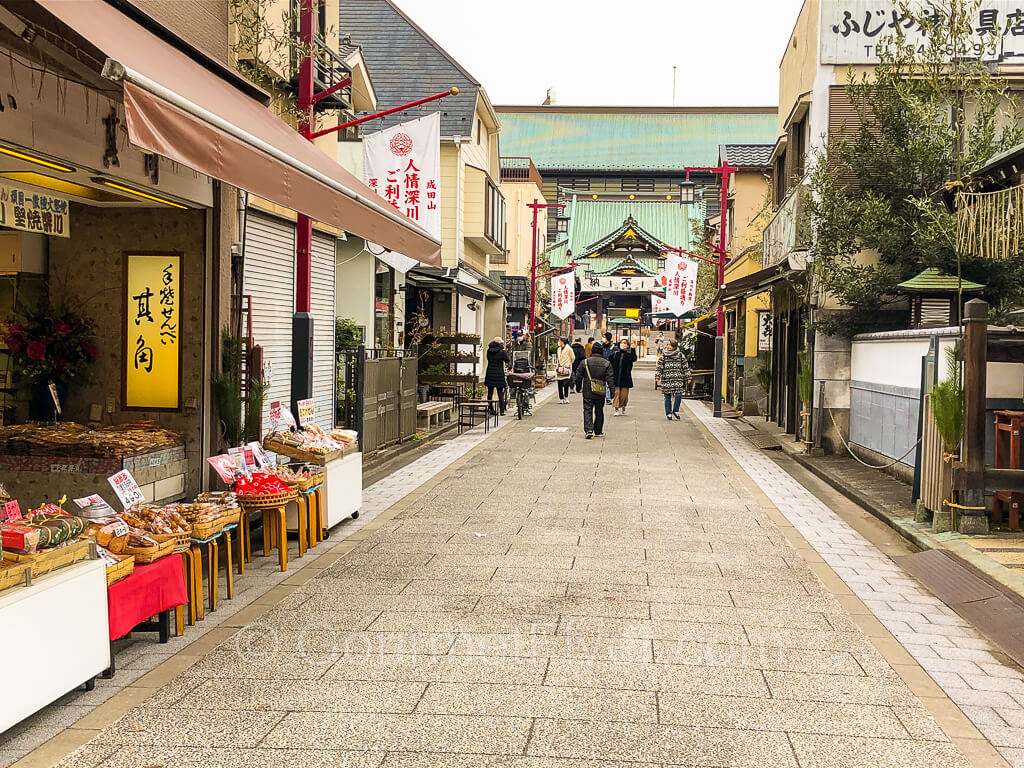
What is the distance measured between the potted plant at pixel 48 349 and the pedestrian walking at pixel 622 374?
17535 mm

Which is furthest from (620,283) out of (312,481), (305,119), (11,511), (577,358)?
(11,511)

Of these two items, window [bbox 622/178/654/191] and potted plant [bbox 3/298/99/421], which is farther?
window [bbox 622/178/654/191]

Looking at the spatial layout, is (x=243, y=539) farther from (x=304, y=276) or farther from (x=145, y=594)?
(x=304, y=276)

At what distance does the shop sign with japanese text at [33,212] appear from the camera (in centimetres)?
736

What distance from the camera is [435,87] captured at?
95.4ft

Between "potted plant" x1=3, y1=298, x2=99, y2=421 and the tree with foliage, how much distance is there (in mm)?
11390

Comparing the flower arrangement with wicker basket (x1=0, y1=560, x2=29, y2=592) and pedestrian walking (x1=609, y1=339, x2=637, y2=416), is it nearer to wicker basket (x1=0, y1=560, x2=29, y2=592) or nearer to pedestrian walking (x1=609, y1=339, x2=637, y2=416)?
wicker basket (x1=0, y1=560, x2=29, y2=592)

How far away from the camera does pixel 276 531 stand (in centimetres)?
849

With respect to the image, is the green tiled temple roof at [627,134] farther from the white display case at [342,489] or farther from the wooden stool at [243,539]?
the wooden stool at [243,539]

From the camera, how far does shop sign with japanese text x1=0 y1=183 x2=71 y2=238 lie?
736cm

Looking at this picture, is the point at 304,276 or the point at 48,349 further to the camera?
the point at 304,276

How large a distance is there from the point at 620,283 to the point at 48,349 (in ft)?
157

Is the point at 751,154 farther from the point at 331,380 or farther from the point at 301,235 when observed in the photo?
the point at 301,235

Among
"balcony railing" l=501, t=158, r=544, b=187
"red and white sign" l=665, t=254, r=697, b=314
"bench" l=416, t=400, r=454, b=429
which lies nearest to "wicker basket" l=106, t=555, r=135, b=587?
"bench" l=416, t=400, r=454, b=429
